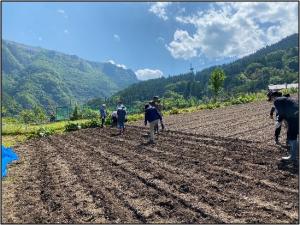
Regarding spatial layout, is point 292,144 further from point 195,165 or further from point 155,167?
point 155,167

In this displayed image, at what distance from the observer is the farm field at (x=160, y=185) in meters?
9.05

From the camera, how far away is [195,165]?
13.6 meters

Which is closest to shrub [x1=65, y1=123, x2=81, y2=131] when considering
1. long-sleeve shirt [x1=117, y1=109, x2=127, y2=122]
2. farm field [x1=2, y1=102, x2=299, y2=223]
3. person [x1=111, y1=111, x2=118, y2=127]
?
person [x1=111, y1=111, x2=118, y2=127]

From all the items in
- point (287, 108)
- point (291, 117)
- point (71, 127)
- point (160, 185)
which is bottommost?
point (160, 185)

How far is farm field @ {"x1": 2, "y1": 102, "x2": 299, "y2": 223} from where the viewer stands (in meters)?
9.05

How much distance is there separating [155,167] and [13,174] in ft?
17.0

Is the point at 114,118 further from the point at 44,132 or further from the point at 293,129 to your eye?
the point at 293,129

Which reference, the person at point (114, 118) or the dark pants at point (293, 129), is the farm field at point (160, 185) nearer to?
the dark pants at point (293, 129)

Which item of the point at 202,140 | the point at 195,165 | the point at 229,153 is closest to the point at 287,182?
the point at 195,165

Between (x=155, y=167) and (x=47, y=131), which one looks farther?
(x=47, y=131)

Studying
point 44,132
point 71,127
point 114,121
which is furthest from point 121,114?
point 71,127

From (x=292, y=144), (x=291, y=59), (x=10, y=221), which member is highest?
(x=291, y=59)

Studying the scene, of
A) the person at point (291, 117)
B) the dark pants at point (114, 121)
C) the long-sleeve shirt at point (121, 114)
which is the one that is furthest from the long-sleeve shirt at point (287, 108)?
the dark pants at point (114, 121)

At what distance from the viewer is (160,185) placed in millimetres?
11477
